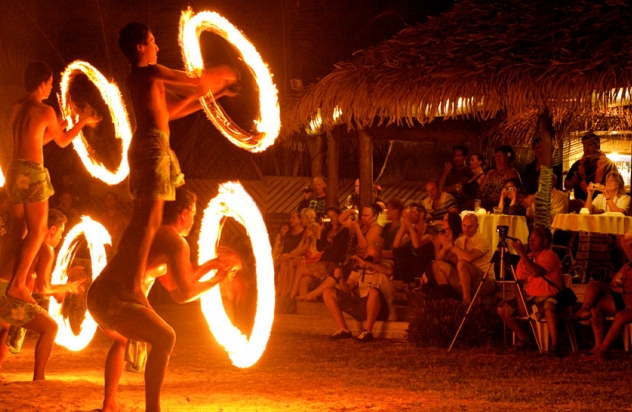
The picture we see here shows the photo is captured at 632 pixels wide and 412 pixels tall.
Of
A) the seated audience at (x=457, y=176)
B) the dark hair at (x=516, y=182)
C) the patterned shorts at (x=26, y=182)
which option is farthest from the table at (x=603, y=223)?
the patterned shorts at (x=26, y=182)

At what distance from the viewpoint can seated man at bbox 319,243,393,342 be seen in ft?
39.1

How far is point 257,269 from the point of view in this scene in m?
7.19

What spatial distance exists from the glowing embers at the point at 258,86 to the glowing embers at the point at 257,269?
463 millimetres

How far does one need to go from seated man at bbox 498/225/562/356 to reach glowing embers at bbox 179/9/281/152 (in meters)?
4.19

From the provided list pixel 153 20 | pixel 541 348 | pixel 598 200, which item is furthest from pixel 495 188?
pixel 153 20

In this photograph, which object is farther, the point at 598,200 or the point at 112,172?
the point at 598,200

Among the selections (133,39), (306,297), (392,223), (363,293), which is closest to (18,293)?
(133,39)

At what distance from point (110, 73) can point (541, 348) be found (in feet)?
38.0

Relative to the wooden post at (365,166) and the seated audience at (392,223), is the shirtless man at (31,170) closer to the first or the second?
the seated audience at (392,223)

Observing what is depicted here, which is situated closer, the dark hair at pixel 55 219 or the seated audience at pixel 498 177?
the dark hair at pixel 55 219

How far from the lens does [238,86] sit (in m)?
7.23

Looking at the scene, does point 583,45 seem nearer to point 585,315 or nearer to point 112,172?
point 585,315

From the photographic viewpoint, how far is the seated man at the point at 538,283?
1069 cm

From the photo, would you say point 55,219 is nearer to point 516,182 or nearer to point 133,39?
point 133,39
